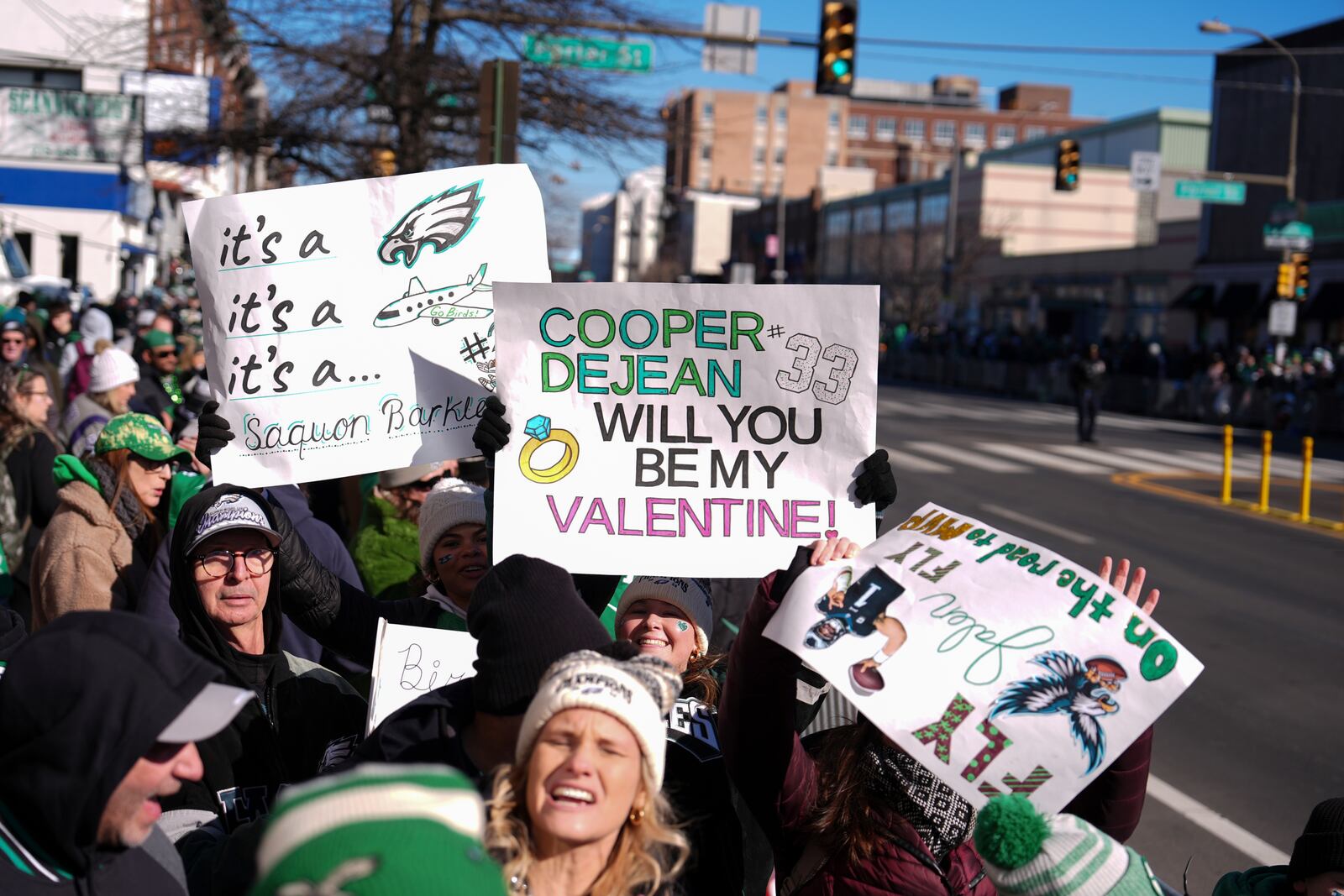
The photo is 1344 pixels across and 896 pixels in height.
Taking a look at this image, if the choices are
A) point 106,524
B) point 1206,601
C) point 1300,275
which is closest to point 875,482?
point 106,524

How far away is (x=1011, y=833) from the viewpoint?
7.14ft

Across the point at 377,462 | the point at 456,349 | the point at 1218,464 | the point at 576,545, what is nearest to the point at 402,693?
the point at 576,545

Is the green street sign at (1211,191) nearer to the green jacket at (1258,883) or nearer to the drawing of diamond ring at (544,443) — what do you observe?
the drawing of diamond ring at (544,443)

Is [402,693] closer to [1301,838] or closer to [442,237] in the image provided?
[442,237]

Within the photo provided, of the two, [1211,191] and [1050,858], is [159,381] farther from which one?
[1211,191]

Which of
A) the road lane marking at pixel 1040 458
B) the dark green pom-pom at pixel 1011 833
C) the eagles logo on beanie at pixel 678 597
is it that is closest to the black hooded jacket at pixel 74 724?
the dark green pom-pom at pixel 1011 833

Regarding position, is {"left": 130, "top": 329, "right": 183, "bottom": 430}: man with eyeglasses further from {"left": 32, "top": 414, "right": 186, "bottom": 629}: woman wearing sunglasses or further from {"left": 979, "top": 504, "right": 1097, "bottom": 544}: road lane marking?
{"left": 979, "top": 504, "right": 1097, "bottom": 544}: road lane marking

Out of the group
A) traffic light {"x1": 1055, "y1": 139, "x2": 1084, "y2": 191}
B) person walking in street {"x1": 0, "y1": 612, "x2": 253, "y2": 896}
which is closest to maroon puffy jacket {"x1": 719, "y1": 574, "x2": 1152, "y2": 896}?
person walking in street {"x1": 0, "y1": 612, "x2": 253, "y2": 896}

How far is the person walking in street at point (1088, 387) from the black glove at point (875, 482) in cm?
2218

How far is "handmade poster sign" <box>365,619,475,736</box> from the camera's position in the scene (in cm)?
350

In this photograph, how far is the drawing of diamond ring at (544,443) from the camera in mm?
3762

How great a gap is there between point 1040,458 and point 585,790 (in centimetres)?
2140

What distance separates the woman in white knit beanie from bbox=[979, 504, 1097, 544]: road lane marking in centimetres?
1113

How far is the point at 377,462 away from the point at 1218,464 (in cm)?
2096
